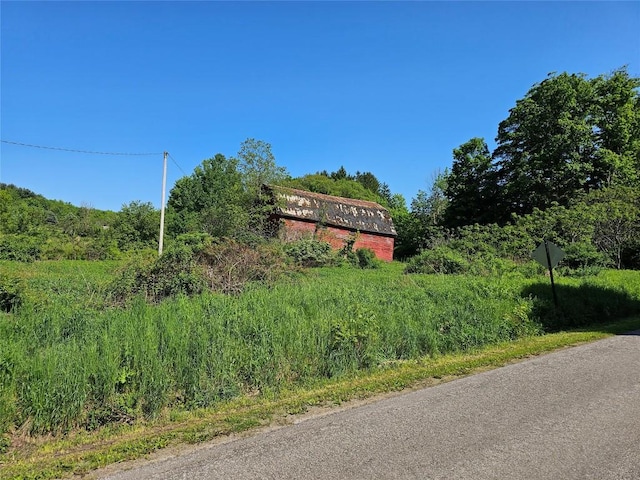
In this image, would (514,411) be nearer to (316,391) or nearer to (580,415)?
(580,415)

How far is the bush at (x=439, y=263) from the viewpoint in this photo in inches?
800

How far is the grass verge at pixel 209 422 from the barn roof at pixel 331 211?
29.0 metres

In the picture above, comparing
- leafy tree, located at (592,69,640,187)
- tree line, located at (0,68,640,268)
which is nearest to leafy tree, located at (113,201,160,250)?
tree line, located at (0,68,640,268)

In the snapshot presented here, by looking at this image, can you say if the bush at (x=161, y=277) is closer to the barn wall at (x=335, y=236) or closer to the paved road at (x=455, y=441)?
the paved road at (x=455, y=441)

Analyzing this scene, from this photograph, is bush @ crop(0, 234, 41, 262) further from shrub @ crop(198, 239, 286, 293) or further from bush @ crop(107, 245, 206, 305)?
shrub @ crop(198, 239, 286, 293)

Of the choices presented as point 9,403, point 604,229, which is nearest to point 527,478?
point 9,403

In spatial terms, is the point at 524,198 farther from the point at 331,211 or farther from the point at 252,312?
the point at 252,312

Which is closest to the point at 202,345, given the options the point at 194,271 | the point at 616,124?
the point at 194,271

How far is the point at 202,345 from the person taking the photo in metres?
6.62

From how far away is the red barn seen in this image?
36.2 m

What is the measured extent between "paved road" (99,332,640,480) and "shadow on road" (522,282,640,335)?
6662 millimetres

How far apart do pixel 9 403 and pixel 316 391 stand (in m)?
3.84

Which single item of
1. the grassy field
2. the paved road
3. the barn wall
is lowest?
→ the paved road

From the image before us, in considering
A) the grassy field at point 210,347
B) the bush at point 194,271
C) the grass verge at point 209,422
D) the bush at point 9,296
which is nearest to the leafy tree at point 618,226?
the grassy field at point 210,347
